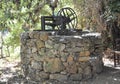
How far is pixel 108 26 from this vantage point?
1023cm

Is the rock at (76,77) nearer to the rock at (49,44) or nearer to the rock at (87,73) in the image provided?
the rock at (87,73)

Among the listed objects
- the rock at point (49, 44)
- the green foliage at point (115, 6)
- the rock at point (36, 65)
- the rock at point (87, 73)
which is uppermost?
the green foliage at point (115, 6)

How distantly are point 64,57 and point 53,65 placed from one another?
36 centimetres

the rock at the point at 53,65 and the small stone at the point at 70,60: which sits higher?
the small stone at the point at 70,60

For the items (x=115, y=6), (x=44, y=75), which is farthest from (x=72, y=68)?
(x=115, y=6)

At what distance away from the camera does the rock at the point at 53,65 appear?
6746mm

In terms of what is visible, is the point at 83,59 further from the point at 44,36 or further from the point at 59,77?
the point at 44,36

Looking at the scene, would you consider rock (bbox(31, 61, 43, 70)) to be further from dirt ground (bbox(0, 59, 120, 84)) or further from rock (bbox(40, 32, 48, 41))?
rock (bbox(40, 32, 48, 41))

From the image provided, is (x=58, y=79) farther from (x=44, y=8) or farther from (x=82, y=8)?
(x=44, y=8)

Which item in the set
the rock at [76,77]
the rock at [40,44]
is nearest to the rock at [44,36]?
the rock at [40,44]

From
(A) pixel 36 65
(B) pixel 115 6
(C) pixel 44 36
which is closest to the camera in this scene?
(C) pixel 44 36

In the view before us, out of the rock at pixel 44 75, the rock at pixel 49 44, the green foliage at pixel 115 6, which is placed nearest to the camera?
the rock at pixel 49 44

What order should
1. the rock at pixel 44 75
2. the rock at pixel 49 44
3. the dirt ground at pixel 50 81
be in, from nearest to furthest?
the dirt ground at pixel 50 81 < the rock at pixel 49 44 < the rock at pixel 44 75

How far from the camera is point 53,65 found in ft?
22.3
